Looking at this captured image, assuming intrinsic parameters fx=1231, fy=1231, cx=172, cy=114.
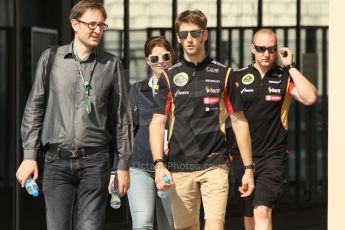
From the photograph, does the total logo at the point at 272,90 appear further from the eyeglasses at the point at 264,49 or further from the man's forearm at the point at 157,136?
the man's forearm at the point at 157,136

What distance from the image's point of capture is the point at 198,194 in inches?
336

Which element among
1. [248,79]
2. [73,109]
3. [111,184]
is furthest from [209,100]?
[248,79]

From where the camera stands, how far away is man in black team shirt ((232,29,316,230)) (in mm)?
9555

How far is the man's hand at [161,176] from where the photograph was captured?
8230mm

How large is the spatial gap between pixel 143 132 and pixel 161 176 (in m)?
0.85

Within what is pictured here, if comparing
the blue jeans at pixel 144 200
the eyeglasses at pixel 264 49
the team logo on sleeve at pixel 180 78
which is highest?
the eyeglasses at pixel 264 49

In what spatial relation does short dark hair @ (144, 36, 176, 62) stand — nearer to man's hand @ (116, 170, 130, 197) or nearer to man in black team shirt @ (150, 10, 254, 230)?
man in black team shirt @ (150, 10, 254, 230)

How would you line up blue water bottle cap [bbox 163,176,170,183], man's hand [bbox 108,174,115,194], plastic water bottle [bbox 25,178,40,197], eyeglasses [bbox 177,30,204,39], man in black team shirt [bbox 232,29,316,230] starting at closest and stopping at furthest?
plastic water bottle [bbox 25,178,40,197]
man's hand [bbox 108,174,115,194]
blue water bottle cap [bbox 163,176,170,183]
eyeglasses [bbox 177,30,204,39]
man in black team shirt [bbox 232,29,316,230]

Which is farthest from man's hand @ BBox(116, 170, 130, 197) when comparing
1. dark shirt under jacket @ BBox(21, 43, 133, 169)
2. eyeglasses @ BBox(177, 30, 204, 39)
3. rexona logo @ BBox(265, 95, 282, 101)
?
rexona logo @ BBox(265, 95, 282, 101)

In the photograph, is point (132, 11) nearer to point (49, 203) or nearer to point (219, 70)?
point (219, 70)

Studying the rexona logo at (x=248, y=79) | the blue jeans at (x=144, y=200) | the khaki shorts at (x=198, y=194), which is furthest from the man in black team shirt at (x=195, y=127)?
the rexona logo at (x=248, y=79)

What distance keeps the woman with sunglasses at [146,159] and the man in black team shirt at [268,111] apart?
810mm

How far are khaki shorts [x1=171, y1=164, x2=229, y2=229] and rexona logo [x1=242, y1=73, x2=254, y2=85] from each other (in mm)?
1410

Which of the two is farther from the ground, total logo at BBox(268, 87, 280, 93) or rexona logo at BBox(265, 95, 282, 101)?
total logo at BBox(268, 87, 280, 93)
